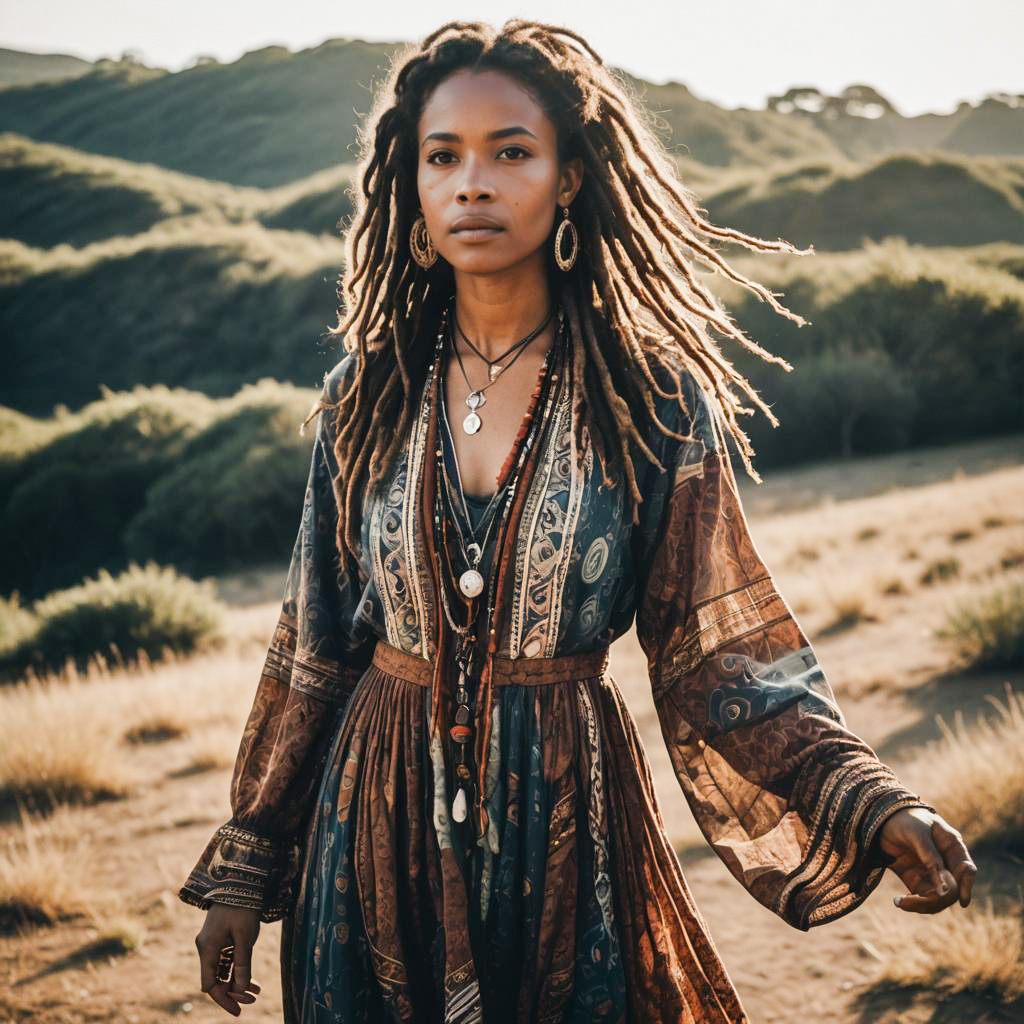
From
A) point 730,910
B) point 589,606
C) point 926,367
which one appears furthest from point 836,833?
point 926,367

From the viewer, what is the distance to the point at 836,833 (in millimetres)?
1759

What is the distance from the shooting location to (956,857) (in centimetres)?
158

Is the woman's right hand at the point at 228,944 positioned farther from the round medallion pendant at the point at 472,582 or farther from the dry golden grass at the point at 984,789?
the dry golden grass at the point at 984,789

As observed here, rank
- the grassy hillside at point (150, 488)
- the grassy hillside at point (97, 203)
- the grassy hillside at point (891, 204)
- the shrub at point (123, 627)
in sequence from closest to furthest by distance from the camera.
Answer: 1. the shrub at point (123, 627)
2. the grassy hillside at point (150, 488)
3. the grassy hillside at point (891, 204)
4. the grassy hillside at point (97, 203)

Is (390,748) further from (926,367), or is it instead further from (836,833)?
(926,367)

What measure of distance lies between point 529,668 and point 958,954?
247 centimetres

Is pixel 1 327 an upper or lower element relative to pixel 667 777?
upper

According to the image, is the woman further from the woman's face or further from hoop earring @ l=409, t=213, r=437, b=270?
hoop earring @ l=409, t=213, r=437, b=270

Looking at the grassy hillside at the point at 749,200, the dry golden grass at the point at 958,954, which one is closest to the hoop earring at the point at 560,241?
the dry golden grass at the point at 958,954


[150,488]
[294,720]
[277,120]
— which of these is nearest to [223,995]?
[294,720]

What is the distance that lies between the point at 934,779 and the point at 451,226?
13.0ft

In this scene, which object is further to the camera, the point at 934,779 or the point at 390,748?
the point at 934,779

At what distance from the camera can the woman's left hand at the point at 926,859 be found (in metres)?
1.56

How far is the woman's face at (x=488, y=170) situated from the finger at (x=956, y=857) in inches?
46.2
